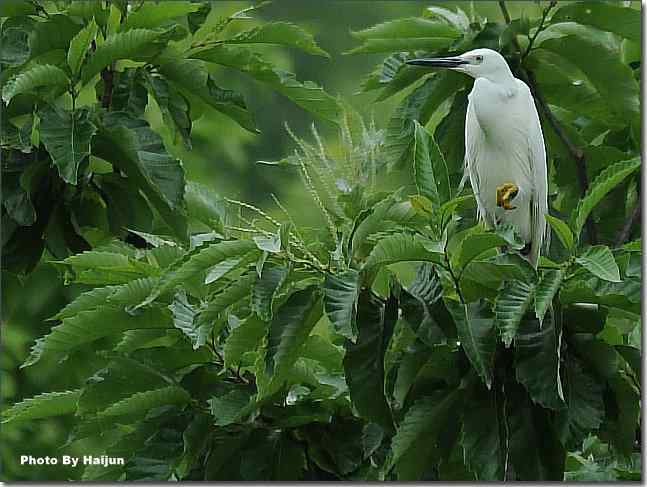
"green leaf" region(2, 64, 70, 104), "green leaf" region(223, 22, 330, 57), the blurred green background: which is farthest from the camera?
the blurred green background

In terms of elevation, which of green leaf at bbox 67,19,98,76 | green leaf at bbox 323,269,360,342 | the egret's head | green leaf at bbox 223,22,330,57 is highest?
green leaf at bbox 67,19,98,76

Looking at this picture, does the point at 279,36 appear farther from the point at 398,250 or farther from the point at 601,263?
the point at 601,263

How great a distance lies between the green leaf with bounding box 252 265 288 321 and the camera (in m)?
1.59

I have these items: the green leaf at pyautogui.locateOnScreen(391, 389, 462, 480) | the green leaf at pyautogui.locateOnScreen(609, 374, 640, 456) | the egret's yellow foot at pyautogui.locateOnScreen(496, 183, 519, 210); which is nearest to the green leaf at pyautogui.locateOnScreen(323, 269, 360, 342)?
the green leaf at pyautogui.locateOnScreen(391, 389, 462, 480)

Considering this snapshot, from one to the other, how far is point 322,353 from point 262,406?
0.46 ft

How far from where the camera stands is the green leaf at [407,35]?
226cm

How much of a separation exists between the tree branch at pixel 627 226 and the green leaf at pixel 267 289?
91 cm

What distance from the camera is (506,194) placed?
224 cm

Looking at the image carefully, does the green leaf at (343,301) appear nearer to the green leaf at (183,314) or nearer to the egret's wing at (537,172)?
the green leaf at (183,314)

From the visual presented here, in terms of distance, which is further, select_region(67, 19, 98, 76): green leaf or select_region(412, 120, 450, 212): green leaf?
select_region(67, 19, 98, 76): green leaf

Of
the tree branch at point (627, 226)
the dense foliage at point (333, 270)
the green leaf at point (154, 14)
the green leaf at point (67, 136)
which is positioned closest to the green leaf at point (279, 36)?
the dense foliage at point (333, 270)

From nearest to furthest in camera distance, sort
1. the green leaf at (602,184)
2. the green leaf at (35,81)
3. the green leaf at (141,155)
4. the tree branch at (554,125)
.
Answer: the green leaf at (602,184) < the green leaf at (35,81) < the green leaf at (141,155) < the tree branch at (554,125)

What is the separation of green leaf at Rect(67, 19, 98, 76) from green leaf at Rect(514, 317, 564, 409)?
2.92 feet

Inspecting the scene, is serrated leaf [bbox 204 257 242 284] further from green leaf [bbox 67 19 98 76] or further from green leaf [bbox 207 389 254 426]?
green leaf [bbox 67 19 98 76]
